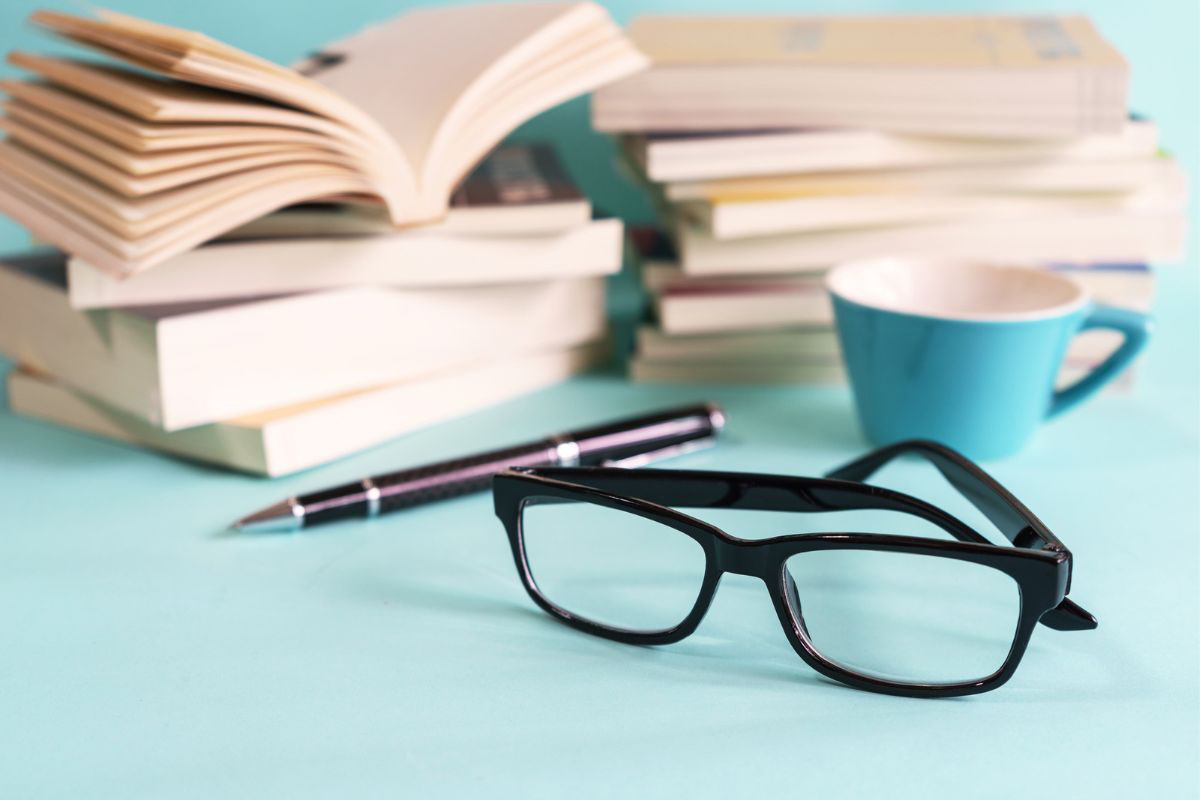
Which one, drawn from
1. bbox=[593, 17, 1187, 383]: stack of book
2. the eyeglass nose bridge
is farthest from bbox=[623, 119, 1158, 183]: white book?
the eyeglass nose bridge

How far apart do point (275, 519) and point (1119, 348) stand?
485 millimetres

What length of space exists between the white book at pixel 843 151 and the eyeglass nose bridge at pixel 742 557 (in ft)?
1.07

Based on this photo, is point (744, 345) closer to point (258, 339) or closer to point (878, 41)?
point (878, 41)

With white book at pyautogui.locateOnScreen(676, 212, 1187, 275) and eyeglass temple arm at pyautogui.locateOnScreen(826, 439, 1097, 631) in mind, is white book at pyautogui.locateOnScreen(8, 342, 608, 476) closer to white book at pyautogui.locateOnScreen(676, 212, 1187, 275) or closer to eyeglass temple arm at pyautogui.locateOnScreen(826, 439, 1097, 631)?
white book at pyautogui.locateOnScreen(676, 212, 1187, 275)

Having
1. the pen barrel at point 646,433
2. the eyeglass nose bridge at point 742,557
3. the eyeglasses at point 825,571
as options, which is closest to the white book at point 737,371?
the pen barrel at point 646,433

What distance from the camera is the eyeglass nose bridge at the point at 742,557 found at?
485 millimetres

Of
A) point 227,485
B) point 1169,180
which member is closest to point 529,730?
point 227,485

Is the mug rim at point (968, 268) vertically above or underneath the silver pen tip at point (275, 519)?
above

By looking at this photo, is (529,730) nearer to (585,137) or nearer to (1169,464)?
(1169,464)

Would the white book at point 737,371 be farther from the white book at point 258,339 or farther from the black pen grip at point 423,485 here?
the black pen grip at point 423,485

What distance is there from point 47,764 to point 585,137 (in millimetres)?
730

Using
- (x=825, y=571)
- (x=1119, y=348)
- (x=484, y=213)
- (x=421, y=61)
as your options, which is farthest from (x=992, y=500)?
(x=421, y=61)

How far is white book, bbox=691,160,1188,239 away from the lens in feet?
2.50

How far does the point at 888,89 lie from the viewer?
75 cm
